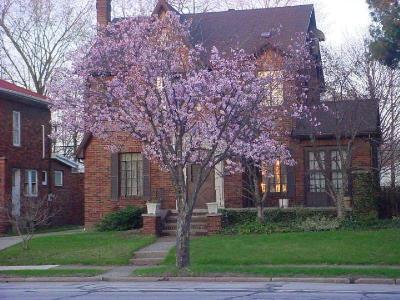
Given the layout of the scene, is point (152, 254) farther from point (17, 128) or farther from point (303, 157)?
point (17, 128)

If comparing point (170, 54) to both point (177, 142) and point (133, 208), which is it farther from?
point (133, 208)

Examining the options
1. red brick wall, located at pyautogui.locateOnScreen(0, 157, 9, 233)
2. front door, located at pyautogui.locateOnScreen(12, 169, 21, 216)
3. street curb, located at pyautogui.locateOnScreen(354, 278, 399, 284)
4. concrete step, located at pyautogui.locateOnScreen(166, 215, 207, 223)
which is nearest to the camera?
street curb, located at pyautogui.locateOnScreen(354, 278, 399, 284)

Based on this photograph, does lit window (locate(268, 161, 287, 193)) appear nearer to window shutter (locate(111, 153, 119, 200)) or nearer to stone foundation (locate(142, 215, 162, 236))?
stone foundation (locate(142, 215, 162, 236))

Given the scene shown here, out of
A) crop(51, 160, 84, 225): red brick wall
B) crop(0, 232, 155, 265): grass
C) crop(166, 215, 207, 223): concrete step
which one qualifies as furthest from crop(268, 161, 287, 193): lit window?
crop(51, 160, 84, 225): red brick wall

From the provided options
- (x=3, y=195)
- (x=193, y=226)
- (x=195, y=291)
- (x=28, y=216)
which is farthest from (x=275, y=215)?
(x=3, y=195)

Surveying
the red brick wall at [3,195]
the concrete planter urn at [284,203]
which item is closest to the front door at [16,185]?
the red brick wall at [3,195]

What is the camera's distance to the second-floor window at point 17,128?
31.4 metres

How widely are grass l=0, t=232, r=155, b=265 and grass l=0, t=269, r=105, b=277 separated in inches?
56.3

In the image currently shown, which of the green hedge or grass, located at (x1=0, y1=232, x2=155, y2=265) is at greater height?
the green hedge

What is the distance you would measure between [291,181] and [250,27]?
22.7 ft

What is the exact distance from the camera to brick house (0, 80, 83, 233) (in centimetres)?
2978

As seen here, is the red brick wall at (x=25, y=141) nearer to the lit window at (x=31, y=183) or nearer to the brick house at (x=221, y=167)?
the lit window at (x=31, y=183)

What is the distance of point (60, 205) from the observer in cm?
3497

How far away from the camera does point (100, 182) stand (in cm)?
2775
